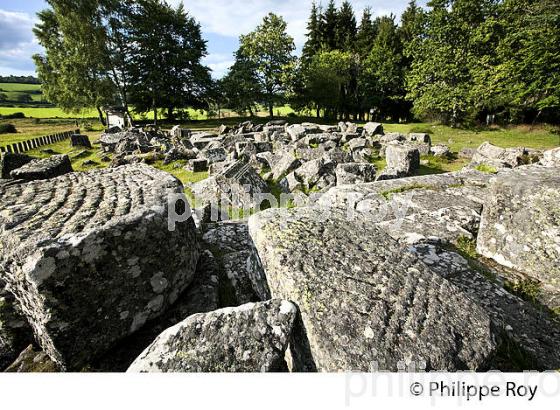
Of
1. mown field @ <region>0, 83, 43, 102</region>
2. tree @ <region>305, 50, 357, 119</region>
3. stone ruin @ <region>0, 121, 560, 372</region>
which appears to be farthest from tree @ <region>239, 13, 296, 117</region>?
mown field @ <region>0, 83, 43, 102</region>

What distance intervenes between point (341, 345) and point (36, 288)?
2234 mm

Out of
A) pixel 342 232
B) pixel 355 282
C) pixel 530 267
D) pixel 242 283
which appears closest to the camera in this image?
pixel 355 282

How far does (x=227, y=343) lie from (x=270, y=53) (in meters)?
47.7

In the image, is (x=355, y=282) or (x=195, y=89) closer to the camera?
(x=355, y=282)

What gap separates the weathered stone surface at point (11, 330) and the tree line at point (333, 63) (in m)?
29.1

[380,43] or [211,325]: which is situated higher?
[380,43]

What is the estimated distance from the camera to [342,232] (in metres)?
3.06

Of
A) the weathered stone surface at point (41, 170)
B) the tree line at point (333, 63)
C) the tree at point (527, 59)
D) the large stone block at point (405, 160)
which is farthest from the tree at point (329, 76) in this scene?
the weathered stone surface at point (41, 170)

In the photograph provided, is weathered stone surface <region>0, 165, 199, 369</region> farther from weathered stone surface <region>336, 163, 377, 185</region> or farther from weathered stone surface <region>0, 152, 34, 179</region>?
weathered stone surface <region>0, 152, 34, 179</region>

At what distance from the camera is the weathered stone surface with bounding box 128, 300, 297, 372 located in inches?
78.7

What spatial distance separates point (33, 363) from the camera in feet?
7.91

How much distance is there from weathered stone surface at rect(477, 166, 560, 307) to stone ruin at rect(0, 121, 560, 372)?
0.02 meters

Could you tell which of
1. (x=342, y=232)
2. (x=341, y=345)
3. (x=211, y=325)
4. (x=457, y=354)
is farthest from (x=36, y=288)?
(x=457, y=354)

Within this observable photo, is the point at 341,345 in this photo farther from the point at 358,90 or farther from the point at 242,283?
the point at 358,90
